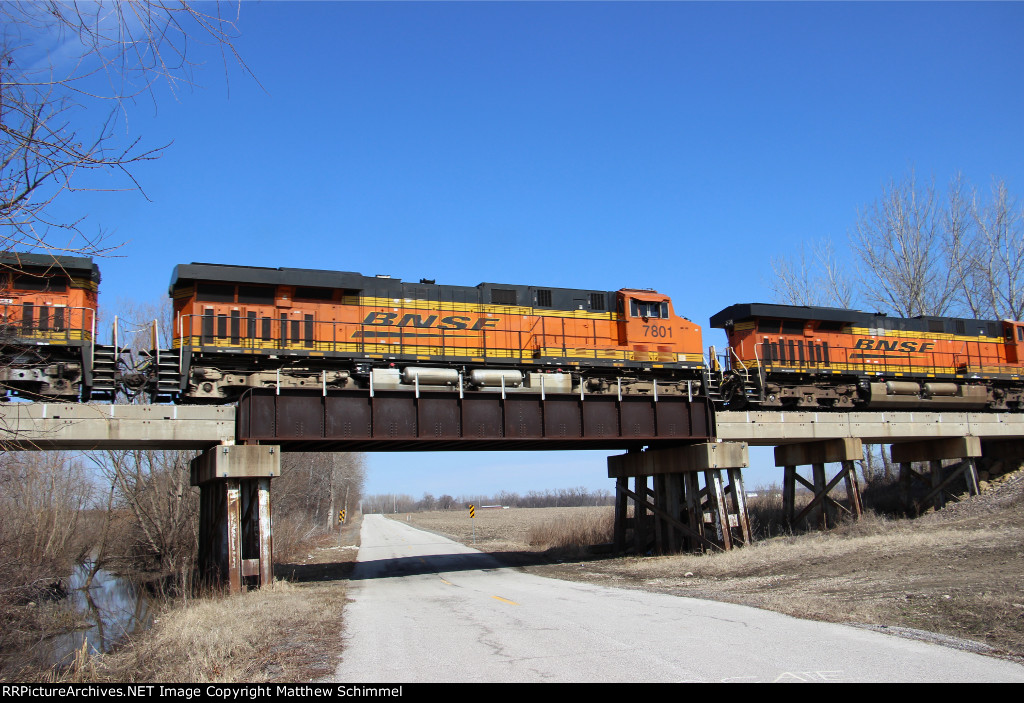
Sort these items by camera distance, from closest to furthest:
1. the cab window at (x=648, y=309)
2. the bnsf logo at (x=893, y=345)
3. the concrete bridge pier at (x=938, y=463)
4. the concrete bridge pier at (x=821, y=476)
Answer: the concrete bridge pier at (x=821, y=476), the cab window at (x=648, y=309), the concrete bridge pier at (x=938, y=463), the bnsf logo at (x=893, y=345)

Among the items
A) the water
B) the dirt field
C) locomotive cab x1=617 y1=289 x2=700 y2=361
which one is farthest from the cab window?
→ the water

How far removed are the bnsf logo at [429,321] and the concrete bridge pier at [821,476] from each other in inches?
510

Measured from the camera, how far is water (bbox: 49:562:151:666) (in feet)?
55.4

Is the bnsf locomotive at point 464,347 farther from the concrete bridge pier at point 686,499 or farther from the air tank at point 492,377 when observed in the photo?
the concrete bridge pier at point 686,499

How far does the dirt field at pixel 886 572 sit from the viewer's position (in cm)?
1087

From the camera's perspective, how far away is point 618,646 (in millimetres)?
9875

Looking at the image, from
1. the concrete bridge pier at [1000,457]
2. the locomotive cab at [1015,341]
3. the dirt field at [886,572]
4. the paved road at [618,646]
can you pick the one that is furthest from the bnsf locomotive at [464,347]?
the paved road at [618,646]

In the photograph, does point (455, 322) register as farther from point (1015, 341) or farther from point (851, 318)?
point (1015, 341)

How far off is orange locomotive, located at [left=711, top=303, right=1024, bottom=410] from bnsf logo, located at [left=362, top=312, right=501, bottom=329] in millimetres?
9445

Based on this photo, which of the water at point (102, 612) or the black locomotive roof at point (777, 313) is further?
the black locomotive roof at point (777, 313)

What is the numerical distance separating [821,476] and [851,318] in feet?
26.6

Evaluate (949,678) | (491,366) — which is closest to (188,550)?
(491,366)

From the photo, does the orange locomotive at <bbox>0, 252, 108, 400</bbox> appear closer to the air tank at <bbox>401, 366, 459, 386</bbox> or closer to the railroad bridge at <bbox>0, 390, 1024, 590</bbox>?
the railroad bridge at <bbox>0, 390, 1024, 590</bbox>

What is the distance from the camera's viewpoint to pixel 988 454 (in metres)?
32.3
